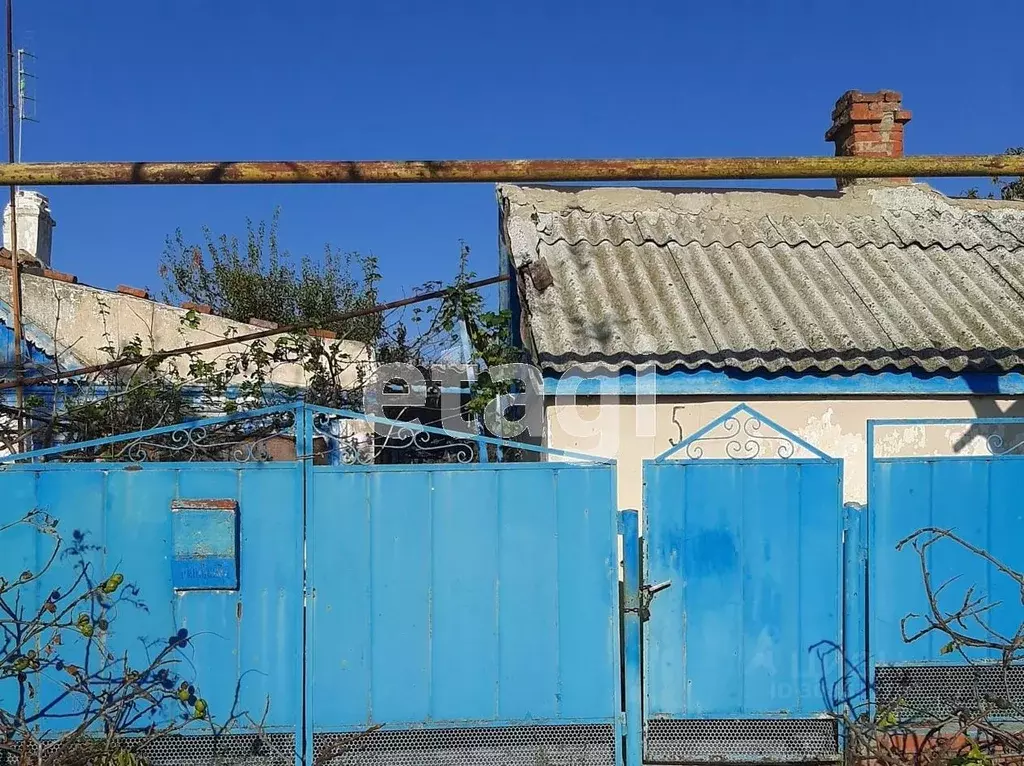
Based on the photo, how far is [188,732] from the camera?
12.0 feet

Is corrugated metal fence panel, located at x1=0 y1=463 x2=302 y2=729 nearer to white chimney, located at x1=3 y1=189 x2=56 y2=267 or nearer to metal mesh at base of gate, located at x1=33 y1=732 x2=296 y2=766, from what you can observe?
metal mesh at base of gate, located at x1=33 y1=732 x2=296 y2=766

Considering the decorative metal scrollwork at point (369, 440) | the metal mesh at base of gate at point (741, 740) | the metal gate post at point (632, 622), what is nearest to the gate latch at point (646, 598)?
the metal gate post at point (632, 622)

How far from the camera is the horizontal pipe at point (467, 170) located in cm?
402

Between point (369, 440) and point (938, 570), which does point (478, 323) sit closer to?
point (369, 440)

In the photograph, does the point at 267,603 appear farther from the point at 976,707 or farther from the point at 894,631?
the point at 976,707

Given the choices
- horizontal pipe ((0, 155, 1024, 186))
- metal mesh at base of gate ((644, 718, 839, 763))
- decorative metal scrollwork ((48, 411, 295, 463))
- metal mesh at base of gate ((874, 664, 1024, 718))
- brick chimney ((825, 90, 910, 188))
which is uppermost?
brick chimney ((825, 90, 910, 188))

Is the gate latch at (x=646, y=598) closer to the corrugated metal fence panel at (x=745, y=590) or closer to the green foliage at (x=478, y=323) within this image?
the corrugated metal fence panel at (x=745, y=590)

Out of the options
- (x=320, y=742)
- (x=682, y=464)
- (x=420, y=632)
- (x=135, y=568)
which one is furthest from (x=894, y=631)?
(x=135, y=568)

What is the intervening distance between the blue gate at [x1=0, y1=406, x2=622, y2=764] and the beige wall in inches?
43.6

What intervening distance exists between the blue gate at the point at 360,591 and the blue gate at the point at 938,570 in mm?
1375

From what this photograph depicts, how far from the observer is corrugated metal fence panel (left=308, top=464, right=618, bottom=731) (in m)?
3.74

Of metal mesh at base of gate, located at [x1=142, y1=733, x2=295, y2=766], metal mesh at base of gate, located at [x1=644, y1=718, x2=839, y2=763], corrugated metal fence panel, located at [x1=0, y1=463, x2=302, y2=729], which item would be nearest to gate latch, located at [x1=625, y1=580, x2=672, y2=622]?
Answer: metal mesh at base of gate, located at [x1=644, y1=718, x2=839, y2=763]

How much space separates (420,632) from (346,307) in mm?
13004

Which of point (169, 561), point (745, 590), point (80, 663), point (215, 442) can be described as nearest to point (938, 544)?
point (745, 590)
